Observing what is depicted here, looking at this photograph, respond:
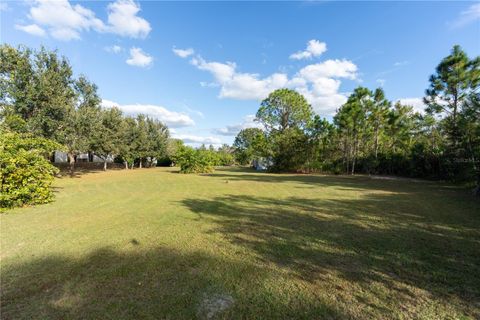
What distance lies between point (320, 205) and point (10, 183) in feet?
30.6

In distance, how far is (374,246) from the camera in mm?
3838

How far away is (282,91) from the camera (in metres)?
30.3

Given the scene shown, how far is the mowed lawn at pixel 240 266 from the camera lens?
89.7 inches

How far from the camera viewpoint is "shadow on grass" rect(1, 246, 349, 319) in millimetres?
2205

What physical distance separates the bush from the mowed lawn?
41.6 inches

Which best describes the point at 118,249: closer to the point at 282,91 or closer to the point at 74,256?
the point at 74,256

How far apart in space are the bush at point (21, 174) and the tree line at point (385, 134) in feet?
54.0

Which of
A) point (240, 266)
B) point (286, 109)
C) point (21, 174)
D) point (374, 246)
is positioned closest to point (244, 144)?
point (286, 109)

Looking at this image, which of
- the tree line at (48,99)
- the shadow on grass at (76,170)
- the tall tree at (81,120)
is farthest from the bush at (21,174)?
the shadow on grass at (76,170)

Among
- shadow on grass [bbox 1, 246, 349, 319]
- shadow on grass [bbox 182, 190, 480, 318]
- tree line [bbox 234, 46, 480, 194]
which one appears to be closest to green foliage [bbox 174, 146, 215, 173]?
tree line [bbox 234, 46, 480, 194]

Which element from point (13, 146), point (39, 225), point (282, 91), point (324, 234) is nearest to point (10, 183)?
point (13, 146)

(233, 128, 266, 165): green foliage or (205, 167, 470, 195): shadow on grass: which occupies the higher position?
(233, 128, 266, 165): green foliage

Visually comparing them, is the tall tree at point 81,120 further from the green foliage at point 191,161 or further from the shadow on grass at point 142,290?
the shadow on grass at point 142,290

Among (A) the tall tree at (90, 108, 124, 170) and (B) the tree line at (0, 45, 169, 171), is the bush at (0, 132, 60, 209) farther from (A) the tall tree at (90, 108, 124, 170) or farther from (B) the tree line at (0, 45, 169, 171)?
(A) the tall tree at (90, 108, 124, 170)
